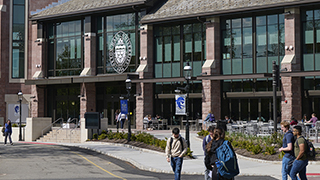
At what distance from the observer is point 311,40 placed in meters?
32.9

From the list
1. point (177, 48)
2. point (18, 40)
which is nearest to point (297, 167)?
point (177, 48)

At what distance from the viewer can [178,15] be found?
36719 millimetres

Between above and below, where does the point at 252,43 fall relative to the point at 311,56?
above

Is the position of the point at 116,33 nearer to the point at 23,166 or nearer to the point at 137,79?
the point at 137,79

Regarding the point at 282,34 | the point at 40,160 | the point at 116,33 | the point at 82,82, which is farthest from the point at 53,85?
the point at 40,160

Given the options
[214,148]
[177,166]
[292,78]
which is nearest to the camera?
[214,148]

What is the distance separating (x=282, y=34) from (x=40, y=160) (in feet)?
68.7

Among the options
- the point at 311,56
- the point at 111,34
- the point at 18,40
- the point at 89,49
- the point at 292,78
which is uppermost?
the point at 18,40

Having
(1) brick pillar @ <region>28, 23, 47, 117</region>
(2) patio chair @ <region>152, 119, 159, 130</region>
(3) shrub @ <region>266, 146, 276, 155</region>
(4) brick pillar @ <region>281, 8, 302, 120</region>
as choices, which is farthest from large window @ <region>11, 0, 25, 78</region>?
(3) shrub @ <region>266, 146, 276, 155</region>

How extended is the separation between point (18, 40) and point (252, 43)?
27.5 meters

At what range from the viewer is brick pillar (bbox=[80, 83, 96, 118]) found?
1683 inches

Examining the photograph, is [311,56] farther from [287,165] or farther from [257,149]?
[287,165]

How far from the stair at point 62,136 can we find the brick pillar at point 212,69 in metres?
9.81

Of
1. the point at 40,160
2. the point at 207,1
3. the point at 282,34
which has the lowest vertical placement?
the point at 40,160
